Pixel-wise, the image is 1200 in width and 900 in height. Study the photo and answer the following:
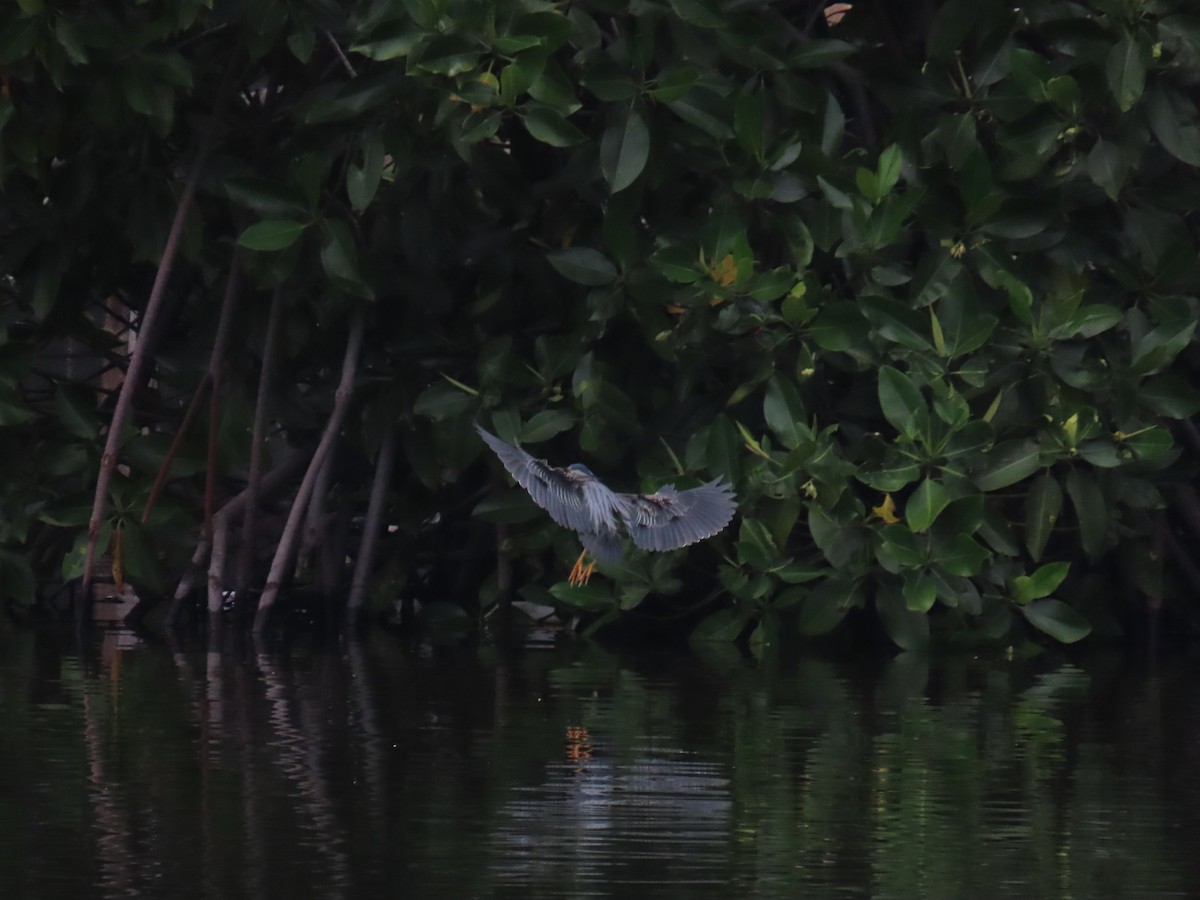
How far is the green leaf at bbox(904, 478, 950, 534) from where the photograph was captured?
20.0 feet

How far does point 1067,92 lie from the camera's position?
6078mm

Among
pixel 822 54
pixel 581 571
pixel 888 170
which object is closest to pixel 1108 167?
pixel 888 170

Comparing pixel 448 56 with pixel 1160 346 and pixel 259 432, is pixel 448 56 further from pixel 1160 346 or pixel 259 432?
pixel 1160 346

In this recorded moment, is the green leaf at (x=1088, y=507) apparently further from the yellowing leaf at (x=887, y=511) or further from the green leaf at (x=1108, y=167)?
the green leaf at (x=1108, y=167)

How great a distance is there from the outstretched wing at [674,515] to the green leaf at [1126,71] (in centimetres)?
144

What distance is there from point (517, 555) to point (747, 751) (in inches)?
101

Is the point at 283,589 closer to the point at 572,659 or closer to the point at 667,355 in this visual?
the point at 572,659

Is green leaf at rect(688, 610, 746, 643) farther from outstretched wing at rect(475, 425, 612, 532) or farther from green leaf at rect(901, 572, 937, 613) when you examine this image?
outstretched wing at rect(475, 425, 612, 532)

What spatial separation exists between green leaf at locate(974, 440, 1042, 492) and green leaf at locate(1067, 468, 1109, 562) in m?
0.15

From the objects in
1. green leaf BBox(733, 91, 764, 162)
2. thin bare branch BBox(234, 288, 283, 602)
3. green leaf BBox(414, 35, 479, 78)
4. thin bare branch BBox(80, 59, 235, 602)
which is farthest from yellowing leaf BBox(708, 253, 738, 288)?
thin bare branch BBox(80, 59, 235, 602)

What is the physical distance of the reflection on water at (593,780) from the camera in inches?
134

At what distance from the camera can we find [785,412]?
247 inches

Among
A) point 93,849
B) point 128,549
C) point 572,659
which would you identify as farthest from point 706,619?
point 93,849

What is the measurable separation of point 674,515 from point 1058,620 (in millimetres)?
1185
